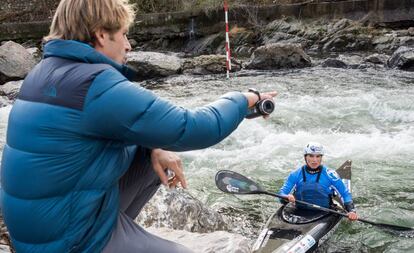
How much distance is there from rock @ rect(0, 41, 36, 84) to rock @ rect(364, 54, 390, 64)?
8511mm

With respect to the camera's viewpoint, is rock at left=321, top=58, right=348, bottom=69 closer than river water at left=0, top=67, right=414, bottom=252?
No

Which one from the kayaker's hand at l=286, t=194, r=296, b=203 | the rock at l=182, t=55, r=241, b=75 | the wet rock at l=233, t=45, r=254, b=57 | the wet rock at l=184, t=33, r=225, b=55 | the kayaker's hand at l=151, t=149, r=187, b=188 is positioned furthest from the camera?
the wet rock at l=184, t=33, r=225, b=55

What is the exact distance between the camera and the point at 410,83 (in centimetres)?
913

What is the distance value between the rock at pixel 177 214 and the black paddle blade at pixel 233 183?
0.98 ft

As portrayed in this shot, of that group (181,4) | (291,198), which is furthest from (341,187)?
(181,4)

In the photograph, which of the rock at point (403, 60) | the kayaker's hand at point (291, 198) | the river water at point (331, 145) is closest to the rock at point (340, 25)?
the rock at point (403, 60)

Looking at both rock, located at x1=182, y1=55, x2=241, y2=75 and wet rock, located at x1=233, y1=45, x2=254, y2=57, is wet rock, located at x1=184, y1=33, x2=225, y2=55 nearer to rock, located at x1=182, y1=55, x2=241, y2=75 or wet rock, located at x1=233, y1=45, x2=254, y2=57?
wet rock, located at x1=233, y1=45, x2=254, y2=57

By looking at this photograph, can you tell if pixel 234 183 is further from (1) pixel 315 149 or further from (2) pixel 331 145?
(2) pixel 331 145

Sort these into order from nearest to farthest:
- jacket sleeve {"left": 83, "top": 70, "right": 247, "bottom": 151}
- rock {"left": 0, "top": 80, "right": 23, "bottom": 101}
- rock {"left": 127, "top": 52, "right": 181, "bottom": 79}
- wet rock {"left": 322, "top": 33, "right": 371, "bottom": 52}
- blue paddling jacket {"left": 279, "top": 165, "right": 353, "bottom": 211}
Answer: jacket sleeve {"left": 83, "top": 70, "right": 247, "bottom": 151}, blue paddling jacket {"left": 279, "top": 165, "right": 353, "bottom": 211}, rock {"left": 0, "top": 80, "right": 23, "bottom": 101}, rock {"left": 127, "top": 52, "right": 181, "bottom": 79}, wet rock {"left": 322, "top": 33, "right": 371, "bottom": 52}

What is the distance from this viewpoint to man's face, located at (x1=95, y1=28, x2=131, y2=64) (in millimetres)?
1440

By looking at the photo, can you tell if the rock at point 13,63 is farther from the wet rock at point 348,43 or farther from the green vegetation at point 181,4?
the wet rock at point 348,43

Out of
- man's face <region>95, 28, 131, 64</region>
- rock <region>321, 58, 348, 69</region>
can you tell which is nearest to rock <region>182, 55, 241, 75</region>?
rock <region>321, 58, 348, 69</region>

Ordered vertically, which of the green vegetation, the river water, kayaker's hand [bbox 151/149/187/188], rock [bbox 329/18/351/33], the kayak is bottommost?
the river water

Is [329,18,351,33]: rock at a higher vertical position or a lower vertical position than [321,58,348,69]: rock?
higher
